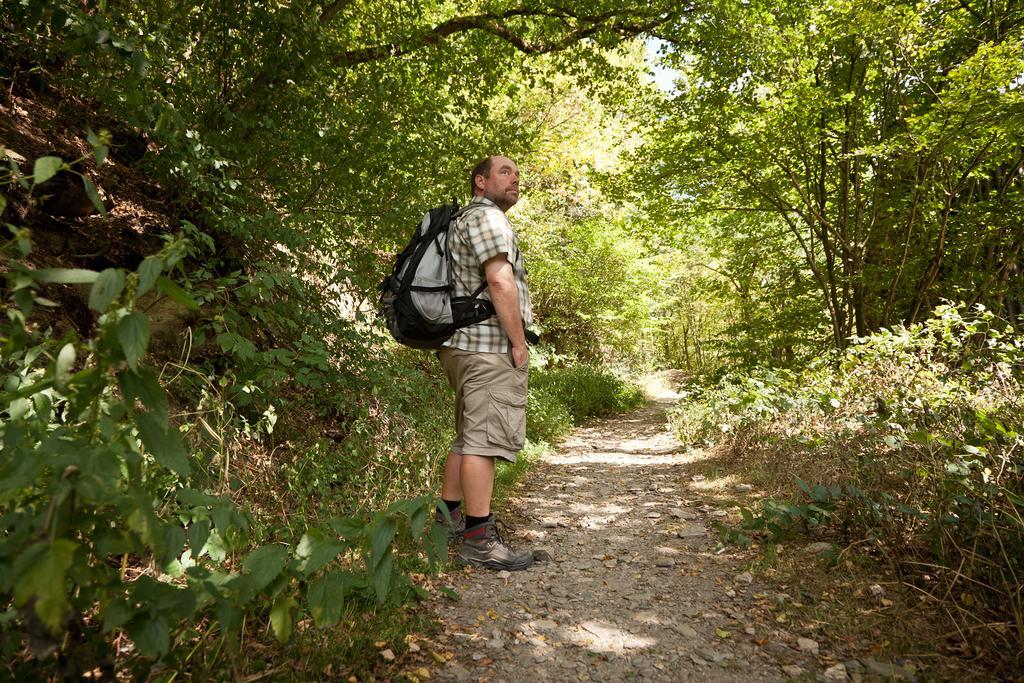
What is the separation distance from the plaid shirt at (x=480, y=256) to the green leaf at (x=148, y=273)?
1.89 meters

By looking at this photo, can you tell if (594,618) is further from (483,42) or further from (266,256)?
(483,42)

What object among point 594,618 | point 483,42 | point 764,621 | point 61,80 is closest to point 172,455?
point 594,618

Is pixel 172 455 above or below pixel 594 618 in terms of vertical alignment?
above

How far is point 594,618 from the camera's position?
8.70 feet

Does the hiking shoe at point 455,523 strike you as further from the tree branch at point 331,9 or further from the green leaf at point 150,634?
the tree branch at point 331,9

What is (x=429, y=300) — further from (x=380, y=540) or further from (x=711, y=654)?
(x=711, y=654)

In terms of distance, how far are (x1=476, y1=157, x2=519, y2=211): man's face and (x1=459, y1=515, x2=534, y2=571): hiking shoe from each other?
1903mm

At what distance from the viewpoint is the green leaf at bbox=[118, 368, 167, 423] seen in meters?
1.23

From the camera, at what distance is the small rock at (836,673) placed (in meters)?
2.06

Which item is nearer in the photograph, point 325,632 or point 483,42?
point 325,632

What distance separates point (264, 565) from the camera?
60.4 inches

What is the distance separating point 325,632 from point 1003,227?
8.75m

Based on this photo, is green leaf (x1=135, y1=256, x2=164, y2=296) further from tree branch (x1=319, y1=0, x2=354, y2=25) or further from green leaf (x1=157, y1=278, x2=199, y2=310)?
tree branch (x1=319, y1=0, x2=354, y2=25)

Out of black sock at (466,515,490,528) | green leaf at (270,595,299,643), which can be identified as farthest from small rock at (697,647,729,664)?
green leaf at (270,595,299,643)
